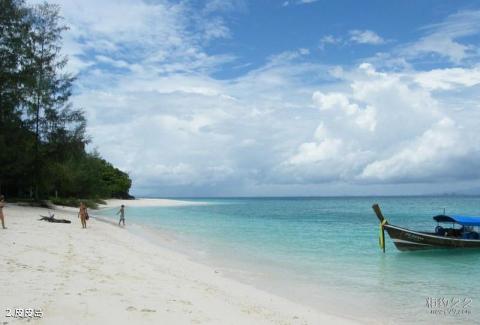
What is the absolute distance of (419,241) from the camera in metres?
24.0

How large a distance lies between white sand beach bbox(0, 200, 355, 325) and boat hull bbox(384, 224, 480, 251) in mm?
12990

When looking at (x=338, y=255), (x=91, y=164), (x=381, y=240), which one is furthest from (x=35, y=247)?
(x=91, y=164)

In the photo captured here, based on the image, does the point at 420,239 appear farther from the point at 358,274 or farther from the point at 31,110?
the point at 31,110

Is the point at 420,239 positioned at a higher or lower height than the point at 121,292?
lower

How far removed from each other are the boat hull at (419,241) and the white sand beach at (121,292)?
12990mm

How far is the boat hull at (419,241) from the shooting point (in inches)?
936

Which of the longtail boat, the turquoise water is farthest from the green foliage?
the longtail boat

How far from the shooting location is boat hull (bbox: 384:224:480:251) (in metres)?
23.8

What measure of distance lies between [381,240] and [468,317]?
1248 cm

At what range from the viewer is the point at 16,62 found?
29656mm

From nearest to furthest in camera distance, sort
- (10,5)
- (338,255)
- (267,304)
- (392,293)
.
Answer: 1. (267,304)
2. (392,293)
3. (338,255)
4. (10,5)

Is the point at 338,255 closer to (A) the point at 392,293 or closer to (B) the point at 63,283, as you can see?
(A) the point at 392,293

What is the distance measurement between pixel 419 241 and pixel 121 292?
1998cm

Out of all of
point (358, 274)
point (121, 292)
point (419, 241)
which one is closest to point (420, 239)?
point (419, 241)
